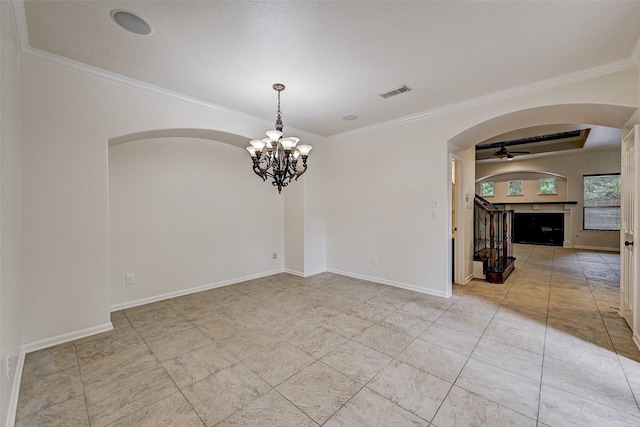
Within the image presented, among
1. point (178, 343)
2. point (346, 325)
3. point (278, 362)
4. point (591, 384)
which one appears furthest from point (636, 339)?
point (178, 343)

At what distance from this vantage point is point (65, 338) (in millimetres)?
2770

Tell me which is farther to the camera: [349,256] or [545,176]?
[545,176]

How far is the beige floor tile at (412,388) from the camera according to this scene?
186 centimetres

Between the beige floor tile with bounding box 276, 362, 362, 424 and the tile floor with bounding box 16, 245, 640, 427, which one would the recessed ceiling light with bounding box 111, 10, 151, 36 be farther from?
the beige floor tile with bounding box 276, 362, 362, 424

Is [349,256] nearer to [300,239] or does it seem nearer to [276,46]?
→ [300,239]

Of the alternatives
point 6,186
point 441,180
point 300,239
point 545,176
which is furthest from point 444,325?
point 545,176

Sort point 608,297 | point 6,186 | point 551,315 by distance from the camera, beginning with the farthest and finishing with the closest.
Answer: point 608,297, point 551,315, point 6,186

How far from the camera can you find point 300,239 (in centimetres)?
530

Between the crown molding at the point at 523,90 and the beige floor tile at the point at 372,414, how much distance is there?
3.69 metres

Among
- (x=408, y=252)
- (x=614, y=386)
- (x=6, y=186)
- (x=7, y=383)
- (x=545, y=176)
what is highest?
(x=545, y=176)

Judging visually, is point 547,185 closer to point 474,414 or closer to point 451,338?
point 451,338

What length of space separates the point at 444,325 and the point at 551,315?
1.47 m

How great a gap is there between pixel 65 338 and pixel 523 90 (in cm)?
576

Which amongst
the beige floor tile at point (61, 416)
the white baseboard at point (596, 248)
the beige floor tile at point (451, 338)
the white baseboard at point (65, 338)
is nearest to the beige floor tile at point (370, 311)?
the beige floor tile at point (451, 338)
